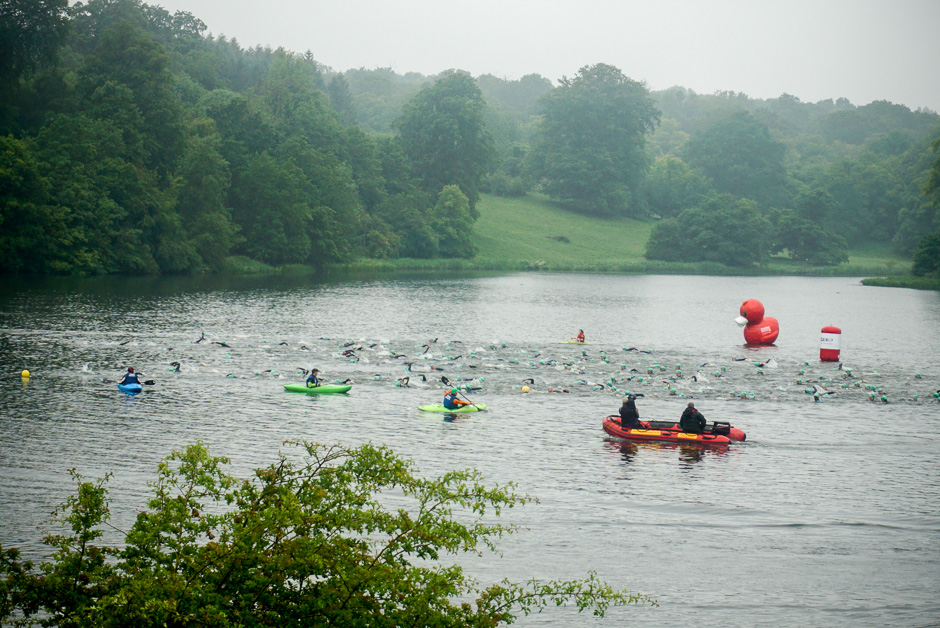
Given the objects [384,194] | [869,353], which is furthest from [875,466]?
[384,194]

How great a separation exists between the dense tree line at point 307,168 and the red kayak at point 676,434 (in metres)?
62.8

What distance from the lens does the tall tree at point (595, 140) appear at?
166500 mm

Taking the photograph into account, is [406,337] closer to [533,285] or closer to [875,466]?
[875,466]

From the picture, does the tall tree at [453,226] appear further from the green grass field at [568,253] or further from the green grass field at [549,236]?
the green grass field at [549,236]

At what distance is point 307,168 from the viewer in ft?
370

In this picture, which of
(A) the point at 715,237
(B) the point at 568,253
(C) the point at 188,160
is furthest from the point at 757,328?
(A) the point at 715,237

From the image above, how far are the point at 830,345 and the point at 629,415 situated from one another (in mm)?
25528

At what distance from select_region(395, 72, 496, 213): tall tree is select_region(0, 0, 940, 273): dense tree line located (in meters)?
0.34

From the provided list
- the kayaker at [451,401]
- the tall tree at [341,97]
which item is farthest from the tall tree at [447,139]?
the kayaker at [451,401]

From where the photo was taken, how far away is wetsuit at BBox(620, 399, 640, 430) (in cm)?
3012

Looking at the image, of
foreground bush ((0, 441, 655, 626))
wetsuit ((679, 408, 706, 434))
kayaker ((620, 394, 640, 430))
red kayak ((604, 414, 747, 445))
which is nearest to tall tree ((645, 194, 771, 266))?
red kayak ((604, 414, 747, 445))

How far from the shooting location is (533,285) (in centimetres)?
10062

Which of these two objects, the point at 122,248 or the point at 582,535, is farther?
the point at 122,248

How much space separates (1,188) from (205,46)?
101582mm
